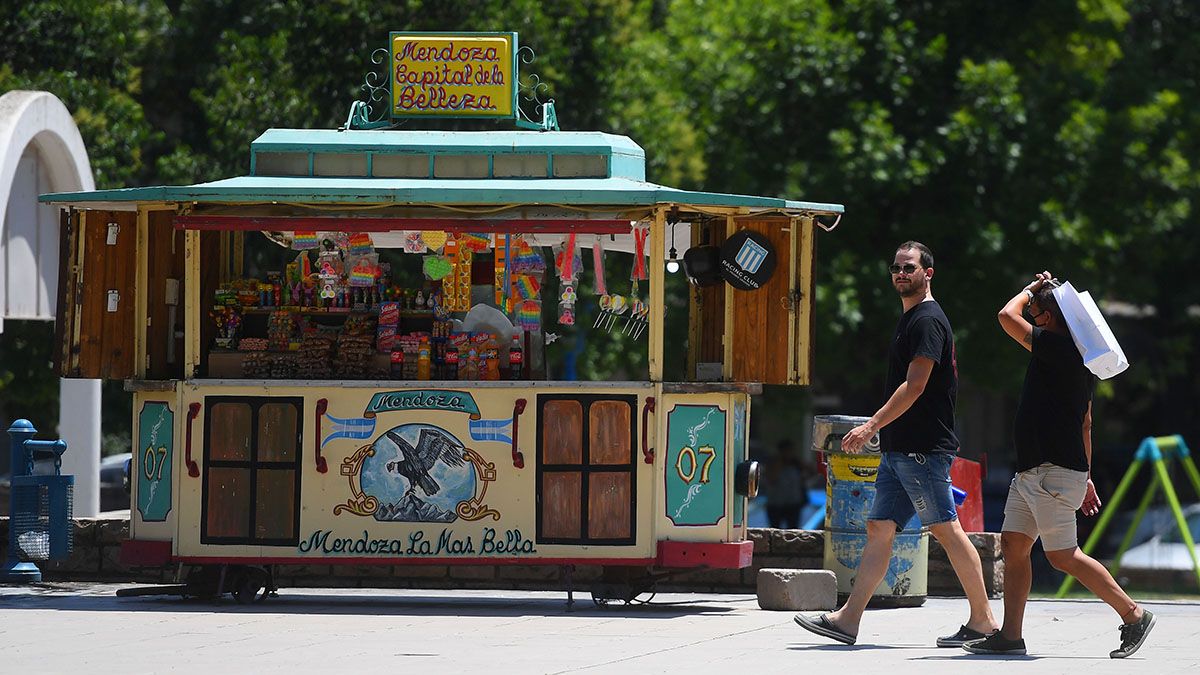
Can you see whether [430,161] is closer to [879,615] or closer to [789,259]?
[789,259]

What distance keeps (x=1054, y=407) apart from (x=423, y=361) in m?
4.49

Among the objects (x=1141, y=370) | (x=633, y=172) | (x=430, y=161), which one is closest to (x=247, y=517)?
(x=430, y=161)

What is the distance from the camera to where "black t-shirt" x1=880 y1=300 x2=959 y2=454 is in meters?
8.87

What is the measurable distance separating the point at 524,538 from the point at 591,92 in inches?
504

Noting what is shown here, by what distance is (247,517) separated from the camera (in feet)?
36.3

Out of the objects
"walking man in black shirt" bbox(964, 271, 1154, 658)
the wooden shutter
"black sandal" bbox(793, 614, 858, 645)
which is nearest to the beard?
"walking man in black shirt" bbox(964, 271, 1154, 658)

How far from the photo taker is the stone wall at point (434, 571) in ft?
41.1

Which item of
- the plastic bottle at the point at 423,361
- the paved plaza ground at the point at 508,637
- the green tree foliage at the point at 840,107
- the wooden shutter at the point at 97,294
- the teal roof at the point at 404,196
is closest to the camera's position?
the paved plaza ground at the point at 508,637

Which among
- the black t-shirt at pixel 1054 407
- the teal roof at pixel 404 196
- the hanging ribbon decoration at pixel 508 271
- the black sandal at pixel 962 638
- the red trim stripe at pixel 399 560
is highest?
the teal roof at pixel 404 196

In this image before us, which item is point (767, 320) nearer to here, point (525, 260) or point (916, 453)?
point (525, 260)

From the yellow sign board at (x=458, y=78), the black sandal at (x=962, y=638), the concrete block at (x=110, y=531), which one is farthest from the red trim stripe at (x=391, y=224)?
the black sandal at (x=962, y=638)

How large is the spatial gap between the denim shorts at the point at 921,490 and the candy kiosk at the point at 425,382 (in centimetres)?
215

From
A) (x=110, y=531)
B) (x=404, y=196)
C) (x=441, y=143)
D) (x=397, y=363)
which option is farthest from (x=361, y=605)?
(x=441, y=143)

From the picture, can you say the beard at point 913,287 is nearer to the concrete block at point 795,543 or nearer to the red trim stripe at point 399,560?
the red trim stripe at point 399,560
